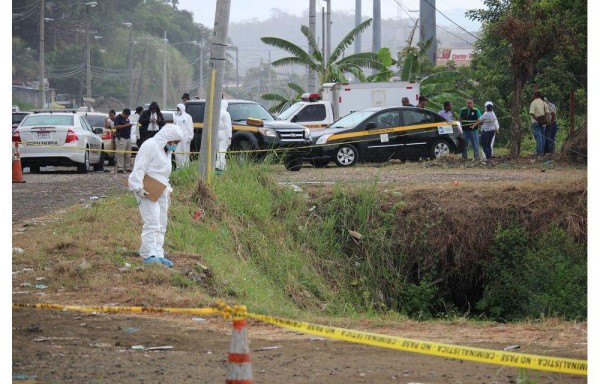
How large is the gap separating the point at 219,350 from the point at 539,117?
18496 millimetres

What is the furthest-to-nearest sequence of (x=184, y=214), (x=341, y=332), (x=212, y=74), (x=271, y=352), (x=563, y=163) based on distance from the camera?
(x=563, y=163) < (x=212, y=74) < (x=184, y=214) < (x=271, y=352) < (x=341, y=332)

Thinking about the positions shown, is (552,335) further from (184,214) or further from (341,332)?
(184,214)

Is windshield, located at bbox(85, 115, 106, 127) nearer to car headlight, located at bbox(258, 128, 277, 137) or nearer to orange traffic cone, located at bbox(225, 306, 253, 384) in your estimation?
car headlight, located at bbox(258, 128, 277, 137)

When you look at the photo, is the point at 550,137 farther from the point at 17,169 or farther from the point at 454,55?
the point at 454,55

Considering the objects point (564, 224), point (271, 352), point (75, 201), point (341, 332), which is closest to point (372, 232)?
point (564, 224)

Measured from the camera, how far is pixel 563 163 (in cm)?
2352

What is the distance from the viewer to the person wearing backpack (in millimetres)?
25812

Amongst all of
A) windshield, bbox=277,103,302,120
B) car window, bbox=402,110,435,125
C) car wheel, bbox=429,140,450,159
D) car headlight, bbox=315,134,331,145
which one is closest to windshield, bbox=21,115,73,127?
windshield, bbox=277,103,302,120

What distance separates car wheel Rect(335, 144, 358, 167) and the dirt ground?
12.9 metres

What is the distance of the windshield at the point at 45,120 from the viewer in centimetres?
2584

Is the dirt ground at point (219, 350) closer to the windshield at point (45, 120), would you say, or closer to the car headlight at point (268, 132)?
the car headlight at point (268, 132)

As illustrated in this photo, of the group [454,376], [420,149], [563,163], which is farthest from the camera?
[420,149]

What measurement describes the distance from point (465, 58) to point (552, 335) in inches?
4038

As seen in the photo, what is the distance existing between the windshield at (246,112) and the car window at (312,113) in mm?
Result: 3925
